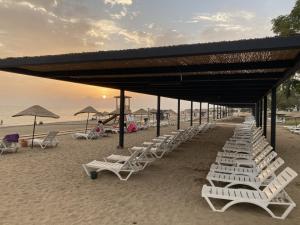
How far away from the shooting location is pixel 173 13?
15.6 meters

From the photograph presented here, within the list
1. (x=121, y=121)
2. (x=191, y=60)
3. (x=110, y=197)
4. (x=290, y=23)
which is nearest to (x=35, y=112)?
(x=121, y=121)

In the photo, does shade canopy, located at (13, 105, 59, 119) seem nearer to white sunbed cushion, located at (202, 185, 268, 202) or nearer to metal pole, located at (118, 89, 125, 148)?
metal pole, located at (118, 89, 125, 148)

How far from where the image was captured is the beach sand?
4617 millimetres

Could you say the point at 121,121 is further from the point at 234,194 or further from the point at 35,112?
the point at 234,194

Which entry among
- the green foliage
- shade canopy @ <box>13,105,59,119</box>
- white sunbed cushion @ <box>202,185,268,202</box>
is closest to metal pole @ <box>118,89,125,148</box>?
shade canopy @ <box>13,105,59,119</box>

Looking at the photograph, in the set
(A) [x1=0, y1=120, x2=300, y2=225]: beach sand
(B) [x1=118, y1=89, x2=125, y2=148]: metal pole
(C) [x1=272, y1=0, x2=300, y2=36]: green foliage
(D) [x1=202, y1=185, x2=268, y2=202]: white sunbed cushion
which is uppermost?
(C) [x1=272, y1=0, x2=300, y2=36]: green foliage

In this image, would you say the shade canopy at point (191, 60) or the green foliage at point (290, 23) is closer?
the shade canopy at point (191, 60)

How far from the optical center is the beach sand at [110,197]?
4.62 metres

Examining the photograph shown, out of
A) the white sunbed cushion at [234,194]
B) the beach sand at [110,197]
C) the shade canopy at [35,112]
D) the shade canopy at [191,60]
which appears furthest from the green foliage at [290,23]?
the white sunbed cushion at [234,194]

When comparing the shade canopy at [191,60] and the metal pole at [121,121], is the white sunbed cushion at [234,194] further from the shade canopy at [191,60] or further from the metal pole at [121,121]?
the metal pole at [121,121]

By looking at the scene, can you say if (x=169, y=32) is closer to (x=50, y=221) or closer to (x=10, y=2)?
(x=10, y=2)

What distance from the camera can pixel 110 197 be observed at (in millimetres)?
5695

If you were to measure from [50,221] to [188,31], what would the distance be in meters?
12.6

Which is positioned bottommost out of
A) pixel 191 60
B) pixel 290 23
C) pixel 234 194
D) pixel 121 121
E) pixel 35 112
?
pixel 234 194
